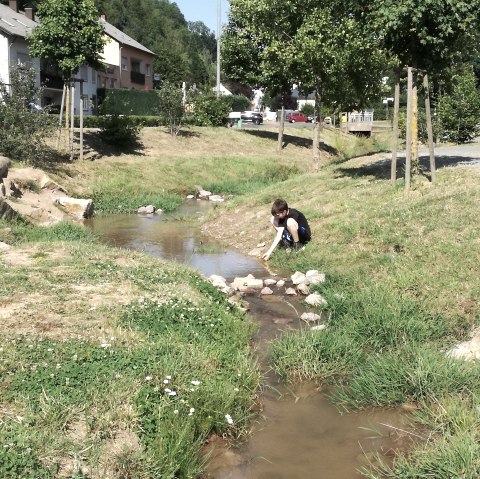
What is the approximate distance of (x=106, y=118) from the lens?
27.0 metres

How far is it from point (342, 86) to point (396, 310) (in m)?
13.6

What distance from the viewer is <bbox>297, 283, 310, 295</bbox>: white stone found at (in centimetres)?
907

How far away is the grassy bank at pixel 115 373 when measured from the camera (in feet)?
14.1

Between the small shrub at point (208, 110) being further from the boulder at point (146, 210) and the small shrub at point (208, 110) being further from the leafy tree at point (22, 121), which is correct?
the boulder at point (146, 210)

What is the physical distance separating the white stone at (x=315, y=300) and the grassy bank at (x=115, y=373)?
1.22 meters

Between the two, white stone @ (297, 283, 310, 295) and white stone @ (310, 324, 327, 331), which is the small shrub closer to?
white stone @ (297, 283, 310, 295)

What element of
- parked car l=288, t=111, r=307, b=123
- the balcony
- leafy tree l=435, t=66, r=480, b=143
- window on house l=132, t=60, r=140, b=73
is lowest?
leafy tree l=435, t=66, r=480, b=143

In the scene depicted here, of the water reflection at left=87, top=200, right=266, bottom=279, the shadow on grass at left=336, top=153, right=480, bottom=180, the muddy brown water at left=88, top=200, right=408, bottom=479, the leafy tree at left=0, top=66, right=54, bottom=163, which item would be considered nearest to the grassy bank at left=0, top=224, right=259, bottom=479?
the muddy brown water at left=88, top=200, right=408, bottom=479

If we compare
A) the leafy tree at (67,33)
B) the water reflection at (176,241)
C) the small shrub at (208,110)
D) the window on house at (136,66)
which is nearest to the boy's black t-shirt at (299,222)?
the water reflection at (176,241)

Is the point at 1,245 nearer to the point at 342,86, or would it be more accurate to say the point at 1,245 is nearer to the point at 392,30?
the point at 392,30

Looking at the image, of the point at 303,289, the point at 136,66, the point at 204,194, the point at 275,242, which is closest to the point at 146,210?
the point at 204,194

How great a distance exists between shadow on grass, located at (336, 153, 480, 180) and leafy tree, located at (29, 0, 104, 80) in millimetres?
9841

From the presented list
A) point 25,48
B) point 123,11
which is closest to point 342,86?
point 25,48

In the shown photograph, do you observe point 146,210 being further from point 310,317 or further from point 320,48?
point 310,317
